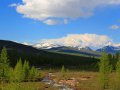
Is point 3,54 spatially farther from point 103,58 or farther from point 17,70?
point 103,58

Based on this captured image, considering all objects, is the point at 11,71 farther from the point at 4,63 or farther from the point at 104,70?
the point at 104,70

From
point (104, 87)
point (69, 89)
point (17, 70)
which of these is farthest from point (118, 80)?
point (17, 70)

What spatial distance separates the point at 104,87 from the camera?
10181cm

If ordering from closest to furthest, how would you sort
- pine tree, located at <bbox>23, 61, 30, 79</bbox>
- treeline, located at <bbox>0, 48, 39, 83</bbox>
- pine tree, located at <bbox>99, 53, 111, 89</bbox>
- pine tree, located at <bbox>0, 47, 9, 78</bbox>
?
pine tree, located at <bbox>0, 47, 9, 78</bbox> < treeline, located at <bbox>0, 48, 39, 83</bbox> < pine tree, located at <bbox>99, 53, 111, 89</bbox> < pine tree, located at <bbox>23, 61, 30, 79</bbox>

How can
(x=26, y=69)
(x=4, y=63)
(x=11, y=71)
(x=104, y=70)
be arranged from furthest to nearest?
(x=26, y=69) → (x=11, y=71) → (x=104, y=70) → (x=4, y=63)

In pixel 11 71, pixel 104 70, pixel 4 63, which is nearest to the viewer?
pixel 4 63

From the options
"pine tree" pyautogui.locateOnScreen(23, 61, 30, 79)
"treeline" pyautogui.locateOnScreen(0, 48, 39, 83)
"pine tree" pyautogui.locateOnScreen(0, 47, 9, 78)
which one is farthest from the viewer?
"pine tree" pyautogui.locateOnScreen(23, 61, 30, 79)

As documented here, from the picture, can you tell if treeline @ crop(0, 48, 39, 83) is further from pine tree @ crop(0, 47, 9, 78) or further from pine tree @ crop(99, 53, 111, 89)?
pine tree @ crop(99, 53, 111, 89)

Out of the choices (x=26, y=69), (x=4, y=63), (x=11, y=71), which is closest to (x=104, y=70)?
(x=11, y=71)

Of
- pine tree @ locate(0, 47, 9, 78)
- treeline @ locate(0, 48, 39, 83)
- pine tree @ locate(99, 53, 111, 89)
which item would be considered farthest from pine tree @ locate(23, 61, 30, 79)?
pine tree @ locate(99, 53, 111, 89)

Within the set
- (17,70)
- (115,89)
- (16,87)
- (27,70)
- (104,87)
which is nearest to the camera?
(16,87)

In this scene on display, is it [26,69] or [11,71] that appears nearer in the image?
[11,71]

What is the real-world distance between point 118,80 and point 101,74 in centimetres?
824

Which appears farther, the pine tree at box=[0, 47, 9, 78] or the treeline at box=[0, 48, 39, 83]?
the treeline at box=[0, 48, 39, 83]
